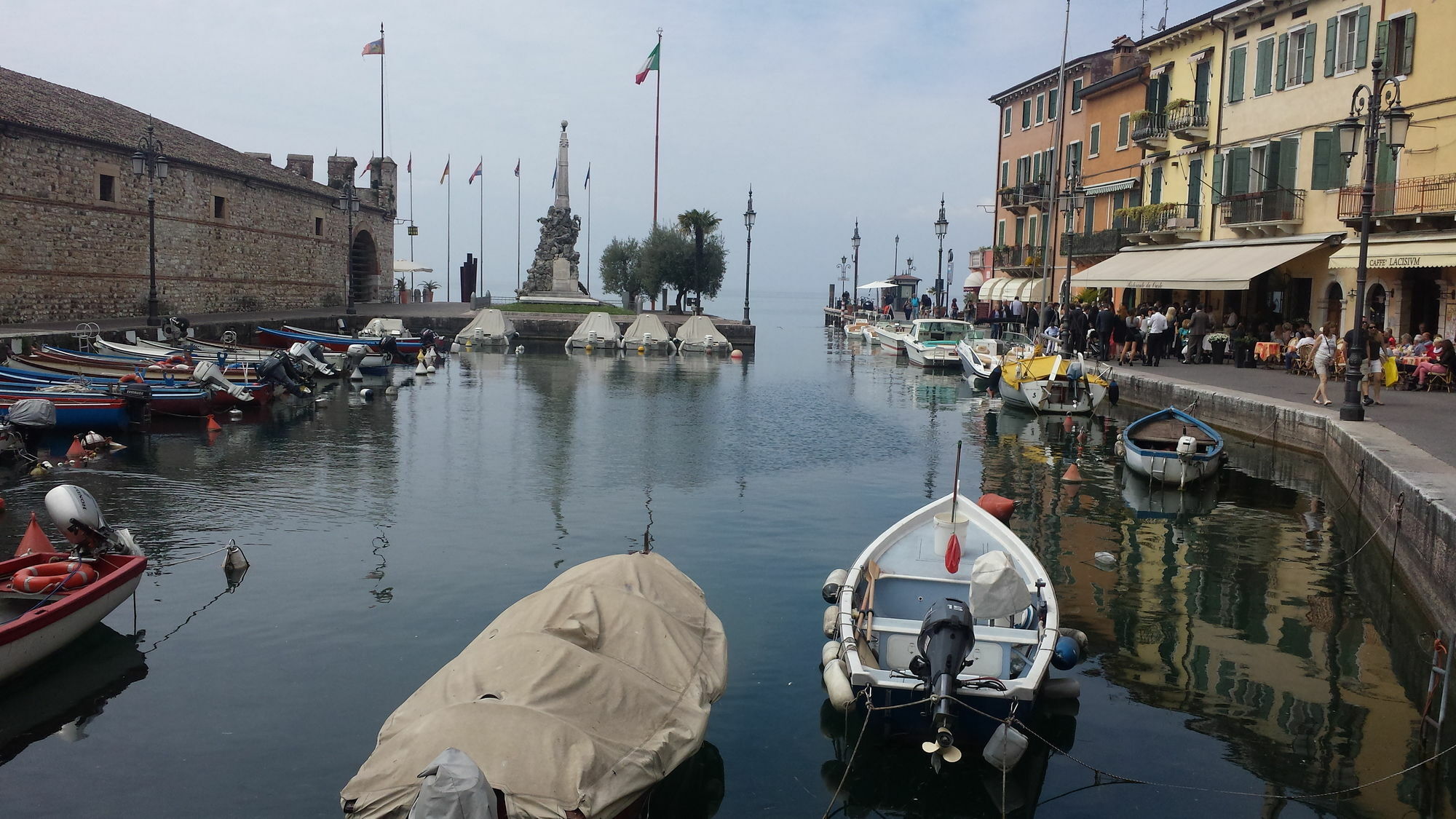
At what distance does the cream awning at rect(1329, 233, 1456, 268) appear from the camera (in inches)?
896

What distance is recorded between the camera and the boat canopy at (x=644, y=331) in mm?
48188

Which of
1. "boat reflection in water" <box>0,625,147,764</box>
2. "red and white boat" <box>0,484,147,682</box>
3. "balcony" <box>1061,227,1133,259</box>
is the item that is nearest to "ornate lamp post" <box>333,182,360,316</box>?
"balcony" <box>1061,227,1133,259</box>

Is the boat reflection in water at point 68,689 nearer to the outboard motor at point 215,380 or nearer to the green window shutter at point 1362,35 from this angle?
the outboard motor at point 215,380

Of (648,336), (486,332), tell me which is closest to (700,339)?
(648,336)

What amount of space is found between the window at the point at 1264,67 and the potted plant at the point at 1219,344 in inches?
268

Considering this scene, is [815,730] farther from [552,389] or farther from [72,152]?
[72,152]

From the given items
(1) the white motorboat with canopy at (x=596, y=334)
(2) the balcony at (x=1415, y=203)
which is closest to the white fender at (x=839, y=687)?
(2) the balcony at (x=1415, y=203)

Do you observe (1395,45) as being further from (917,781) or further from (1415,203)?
(917,781)

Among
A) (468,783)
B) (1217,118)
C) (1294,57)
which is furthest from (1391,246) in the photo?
(468,783)

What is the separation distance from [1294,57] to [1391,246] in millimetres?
8181

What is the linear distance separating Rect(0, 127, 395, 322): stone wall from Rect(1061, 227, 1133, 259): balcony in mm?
31125

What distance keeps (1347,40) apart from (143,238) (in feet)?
118

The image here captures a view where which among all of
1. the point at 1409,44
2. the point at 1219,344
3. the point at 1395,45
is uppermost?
the point at 1395,45

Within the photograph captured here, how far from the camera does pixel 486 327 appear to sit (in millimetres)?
48812
